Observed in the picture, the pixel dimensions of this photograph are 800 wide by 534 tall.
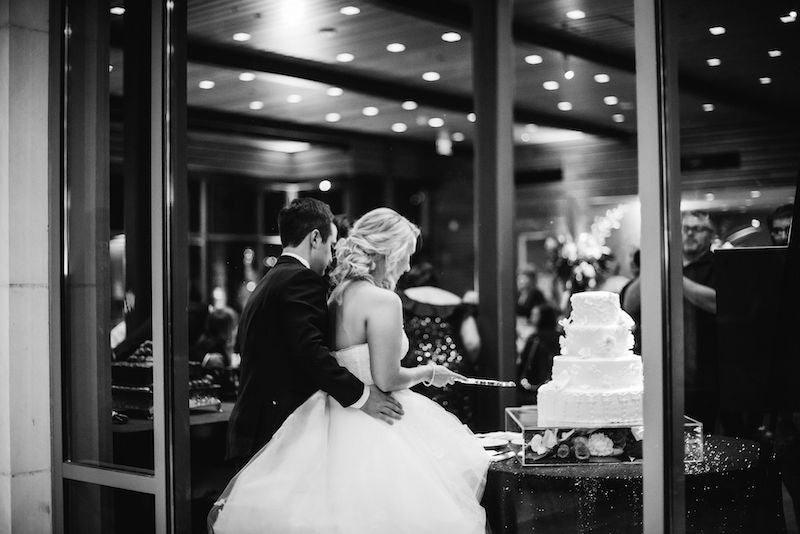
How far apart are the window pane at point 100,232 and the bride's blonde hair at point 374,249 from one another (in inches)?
38.7

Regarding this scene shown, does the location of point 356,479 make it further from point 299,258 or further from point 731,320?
point 731,320

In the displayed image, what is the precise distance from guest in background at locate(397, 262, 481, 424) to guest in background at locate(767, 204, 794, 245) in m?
1.90

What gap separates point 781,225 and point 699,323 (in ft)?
2.93

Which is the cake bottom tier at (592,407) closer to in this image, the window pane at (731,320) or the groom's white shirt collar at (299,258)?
the window pane at (731,320)

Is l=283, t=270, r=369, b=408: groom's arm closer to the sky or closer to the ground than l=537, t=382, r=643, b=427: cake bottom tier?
closer to the sky

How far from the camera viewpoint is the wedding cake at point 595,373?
11.1ft

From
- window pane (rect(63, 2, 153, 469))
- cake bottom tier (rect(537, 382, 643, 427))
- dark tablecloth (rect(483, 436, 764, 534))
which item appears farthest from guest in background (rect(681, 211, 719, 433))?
window pane (rect(63, 2, 153, 469))

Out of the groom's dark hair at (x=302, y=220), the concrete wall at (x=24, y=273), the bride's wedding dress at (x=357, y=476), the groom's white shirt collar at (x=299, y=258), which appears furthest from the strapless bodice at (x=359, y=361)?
the concrete wall at (x=24, y=273)

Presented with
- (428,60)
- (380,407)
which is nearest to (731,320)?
(380,407)

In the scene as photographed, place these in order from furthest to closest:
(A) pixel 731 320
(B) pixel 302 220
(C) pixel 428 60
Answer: (C) pixel 428 60
(B) pixel 302 220
(A) pixel 731 320

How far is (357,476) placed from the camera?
3.23 m

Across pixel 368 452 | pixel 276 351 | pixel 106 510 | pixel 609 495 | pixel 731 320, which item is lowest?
pixel 106 510

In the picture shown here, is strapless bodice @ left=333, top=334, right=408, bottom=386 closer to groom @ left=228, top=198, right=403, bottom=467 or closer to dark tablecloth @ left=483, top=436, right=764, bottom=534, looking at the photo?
groom @ left=228, top=198, right=403, bottom=467

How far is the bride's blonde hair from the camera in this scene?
11.3ft
